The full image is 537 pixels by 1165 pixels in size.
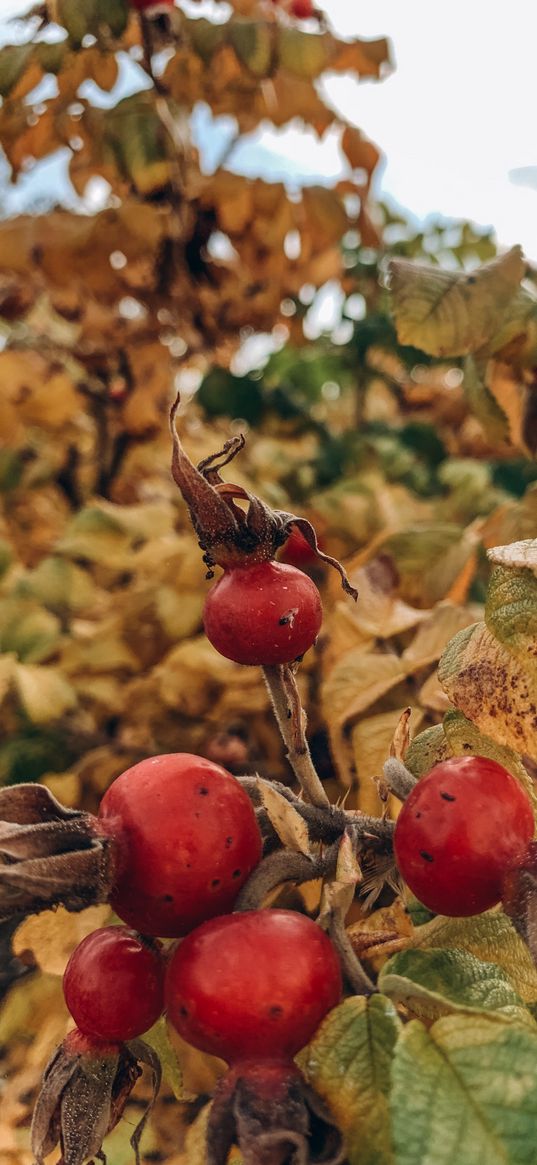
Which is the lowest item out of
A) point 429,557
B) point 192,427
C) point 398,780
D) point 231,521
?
point 192,427

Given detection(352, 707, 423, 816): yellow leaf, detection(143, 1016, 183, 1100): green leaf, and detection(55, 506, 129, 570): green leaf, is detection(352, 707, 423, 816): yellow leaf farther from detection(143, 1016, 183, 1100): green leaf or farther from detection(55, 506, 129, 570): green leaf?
detection(55, 506, 129, 570): green leaf

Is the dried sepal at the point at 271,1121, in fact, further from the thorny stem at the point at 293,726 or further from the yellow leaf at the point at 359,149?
the yellow leaf at the point at 359,149

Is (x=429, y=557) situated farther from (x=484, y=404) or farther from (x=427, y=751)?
(x=427, y=751)

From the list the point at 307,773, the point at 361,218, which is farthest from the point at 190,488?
the point at 361,218

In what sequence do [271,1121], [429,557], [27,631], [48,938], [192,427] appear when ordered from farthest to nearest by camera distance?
1. [192,427]
2. [27,631]
3. [429,557]
4. [48,938]
5. [271,1121]

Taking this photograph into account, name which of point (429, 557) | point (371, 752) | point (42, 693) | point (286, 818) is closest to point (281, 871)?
point (286, 818)

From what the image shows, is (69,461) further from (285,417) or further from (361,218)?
(361,218)

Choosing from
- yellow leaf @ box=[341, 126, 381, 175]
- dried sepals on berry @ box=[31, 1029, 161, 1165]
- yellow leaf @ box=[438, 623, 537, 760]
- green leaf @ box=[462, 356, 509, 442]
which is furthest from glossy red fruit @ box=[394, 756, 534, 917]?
yellow leaf @ box=[341, 126, 381, 175]

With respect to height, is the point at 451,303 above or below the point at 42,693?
above
